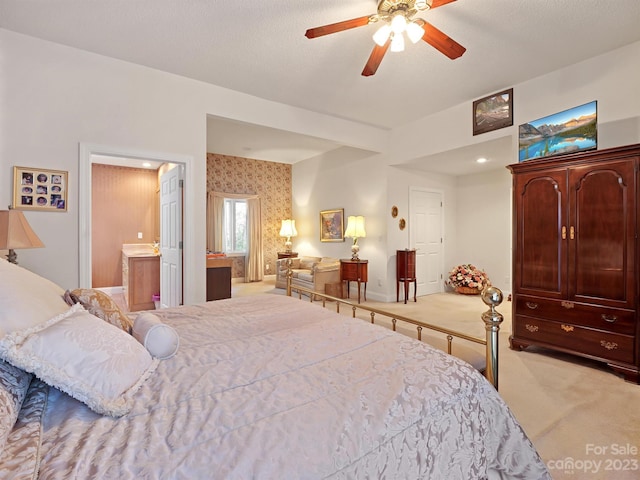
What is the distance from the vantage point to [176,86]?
11.4ft

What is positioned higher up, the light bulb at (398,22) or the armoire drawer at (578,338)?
the light bulb at (398,22)

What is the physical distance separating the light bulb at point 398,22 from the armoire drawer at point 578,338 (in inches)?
114

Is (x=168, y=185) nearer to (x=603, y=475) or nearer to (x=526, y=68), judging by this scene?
(x=526, y=68)

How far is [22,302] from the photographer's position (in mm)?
998

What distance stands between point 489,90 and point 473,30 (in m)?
1.37

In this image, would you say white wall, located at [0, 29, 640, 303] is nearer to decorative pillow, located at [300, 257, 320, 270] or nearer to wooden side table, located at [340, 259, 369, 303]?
wooden side table, located at [340, 259, 369, 303]

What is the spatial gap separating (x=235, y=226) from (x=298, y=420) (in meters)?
6.98

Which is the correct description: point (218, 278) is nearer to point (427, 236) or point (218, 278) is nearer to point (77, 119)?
point (77, 119)

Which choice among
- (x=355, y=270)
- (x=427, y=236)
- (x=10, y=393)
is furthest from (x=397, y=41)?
(x=427, y=236)

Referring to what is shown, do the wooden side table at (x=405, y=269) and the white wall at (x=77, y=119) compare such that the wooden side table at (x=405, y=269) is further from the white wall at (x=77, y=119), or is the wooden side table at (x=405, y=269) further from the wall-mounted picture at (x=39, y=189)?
the wall-mounted picture at (x=39, y=189)

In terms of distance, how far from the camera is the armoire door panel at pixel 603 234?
259 cm

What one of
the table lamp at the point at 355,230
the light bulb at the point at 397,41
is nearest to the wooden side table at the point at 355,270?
the table lamp at the point at 355,230

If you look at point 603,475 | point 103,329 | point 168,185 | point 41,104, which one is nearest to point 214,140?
point 168,185

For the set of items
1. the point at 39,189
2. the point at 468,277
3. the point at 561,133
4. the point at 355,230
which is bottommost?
the point at 468,277
